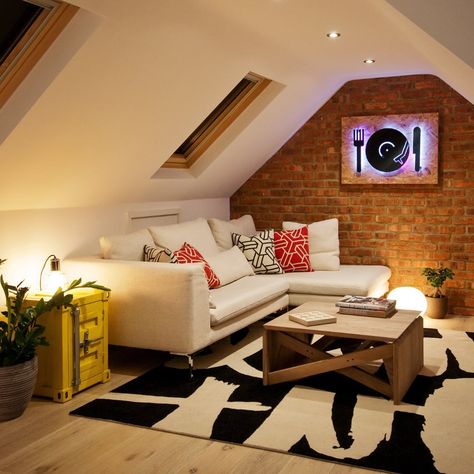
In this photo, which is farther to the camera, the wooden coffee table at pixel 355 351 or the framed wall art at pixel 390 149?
the framed wall art at pixel 390 149

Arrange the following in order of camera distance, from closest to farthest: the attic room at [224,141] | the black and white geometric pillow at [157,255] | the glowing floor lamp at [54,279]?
the attic room at [224,141] → the glowing floor lamp at [54,279] → the black and white geometric pillow at [157,255]

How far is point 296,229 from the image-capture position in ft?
19.2

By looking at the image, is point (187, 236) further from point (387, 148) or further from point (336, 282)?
point (387, 148)

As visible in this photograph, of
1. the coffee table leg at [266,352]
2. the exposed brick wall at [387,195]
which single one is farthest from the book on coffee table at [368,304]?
the exposed brick wall at [387,195]

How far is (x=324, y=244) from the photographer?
5.81 metres

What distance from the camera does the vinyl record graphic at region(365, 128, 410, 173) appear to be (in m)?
5.89

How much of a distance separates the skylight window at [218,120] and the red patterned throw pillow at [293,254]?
1051mm

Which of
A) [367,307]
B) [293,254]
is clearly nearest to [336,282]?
[293,254]

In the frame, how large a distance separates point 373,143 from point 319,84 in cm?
78

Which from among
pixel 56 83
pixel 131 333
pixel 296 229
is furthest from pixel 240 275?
pixel 56 83

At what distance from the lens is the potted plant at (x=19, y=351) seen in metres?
3.23

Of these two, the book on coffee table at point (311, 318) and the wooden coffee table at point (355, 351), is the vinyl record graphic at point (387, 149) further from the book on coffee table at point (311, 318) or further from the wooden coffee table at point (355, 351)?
the book on coffee table at point (311, 318)

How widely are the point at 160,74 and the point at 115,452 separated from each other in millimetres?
2203

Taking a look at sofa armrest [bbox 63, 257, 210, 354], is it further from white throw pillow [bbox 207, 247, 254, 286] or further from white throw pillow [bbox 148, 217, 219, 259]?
white throw pillow [bbox 207, 247, 254, 286]
